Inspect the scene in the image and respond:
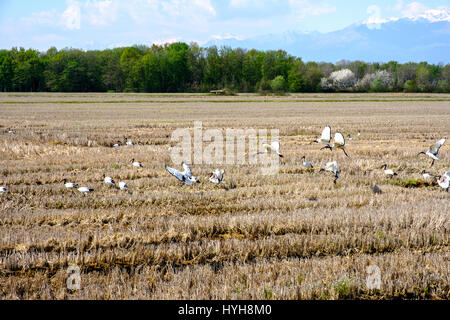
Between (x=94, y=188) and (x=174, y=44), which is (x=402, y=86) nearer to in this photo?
(x=174, y=44)

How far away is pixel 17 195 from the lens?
813cm

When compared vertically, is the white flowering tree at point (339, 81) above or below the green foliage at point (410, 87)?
above

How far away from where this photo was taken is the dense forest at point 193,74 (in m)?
95.1

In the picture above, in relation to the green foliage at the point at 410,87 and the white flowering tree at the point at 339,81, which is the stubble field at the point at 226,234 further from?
the white flowering tree at the point at 339,81

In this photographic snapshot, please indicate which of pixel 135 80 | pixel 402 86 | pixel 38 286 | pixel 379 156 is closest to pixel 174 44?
pixel 135 80

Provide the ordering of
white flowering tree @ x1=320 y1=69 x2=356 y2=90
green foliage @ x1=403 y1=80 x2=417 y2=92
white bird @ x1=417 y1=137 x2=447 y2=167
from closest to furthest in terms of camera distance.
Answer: white bird @ x1=417 y1=137 x2=447 y2=167, green foliage @ x1=403 y1=80 x2=417 y2=92, white flowering tree @ x1=320 y1=69 x2=356 y2=90

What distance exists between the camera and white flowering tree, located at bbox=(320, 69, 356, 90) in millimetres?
101938

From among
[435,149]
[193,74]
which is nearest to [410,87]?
[193,74]

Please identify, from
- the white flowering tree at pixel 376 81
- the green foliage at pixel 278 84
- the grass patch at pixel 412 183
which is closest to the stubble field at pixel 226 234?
the grass patch at pixel 412 183

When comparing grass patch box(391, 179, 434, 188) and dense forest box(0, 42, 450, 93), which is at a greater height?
dense forest box(0, 42, 450, 93)

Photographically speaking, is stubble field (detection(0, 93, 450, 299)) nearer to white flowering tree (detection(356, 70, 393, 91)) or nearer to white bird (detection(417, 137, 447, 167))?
white bird (detection(417, 137, 447, 167))

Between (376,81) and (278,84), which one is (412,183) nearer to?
(278,84)

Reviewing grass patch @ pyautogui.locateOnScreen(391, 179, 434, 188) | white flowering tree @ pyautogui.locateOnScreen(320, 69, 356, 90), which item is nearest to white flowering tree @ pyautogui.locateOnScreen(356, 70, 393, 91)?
white flowering tree @ pyautogui.locateOnScreen(320, 69, 356, 90)
